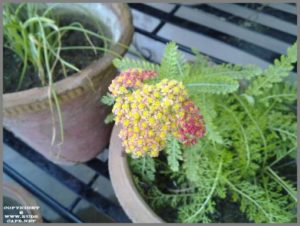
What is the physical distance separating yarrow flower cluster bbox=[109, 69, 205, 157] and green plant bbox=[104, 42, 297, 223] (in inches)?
7.0

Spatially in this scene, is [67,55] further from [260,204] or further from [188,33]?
[260,204]

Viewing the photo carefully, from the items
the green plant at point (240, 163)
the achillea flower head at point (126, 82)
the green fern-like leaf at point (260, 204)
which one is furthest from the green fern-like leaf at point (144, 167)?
the achillea flower head at point (126, 82)

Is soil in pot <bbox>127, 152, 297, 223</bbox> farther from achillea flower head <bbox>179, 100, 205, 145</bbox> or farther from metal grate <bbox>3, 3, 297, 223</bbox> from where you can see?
achillea flower head <bbox>179, 100, 205, 145</bbox>

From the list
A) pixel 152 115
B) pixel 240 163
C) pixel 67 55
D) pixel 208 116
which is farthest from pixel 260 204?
pixel 67 55

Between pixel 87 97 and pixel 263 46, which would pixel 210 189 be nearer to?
pixel 87 97

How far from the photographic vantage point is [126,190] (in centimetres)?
63

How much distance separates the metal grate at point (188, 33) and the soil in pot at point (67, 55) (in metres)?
0.14

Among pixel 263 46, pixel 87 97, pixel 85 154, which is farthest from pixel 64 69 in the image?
pixel 263 46

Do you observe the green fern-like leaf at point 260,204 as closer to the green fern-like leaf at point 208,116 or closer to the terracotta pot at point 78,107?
the green fern-like leaf at point 208,116

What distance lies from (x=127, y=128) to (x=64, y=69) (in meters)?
0.39

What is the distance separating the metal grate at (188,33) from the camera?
0.85m

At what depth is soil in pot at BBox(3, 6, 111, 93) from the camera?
78 cm

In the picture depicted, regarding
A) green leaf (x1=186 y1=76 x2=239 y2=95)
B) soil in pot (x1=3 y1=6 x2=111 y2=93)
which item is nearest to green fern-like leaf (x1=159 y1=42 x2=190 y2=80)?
green leaf (x1=186 y1=76 x2=239 y2=95)

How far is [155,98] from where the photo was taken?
40cm
